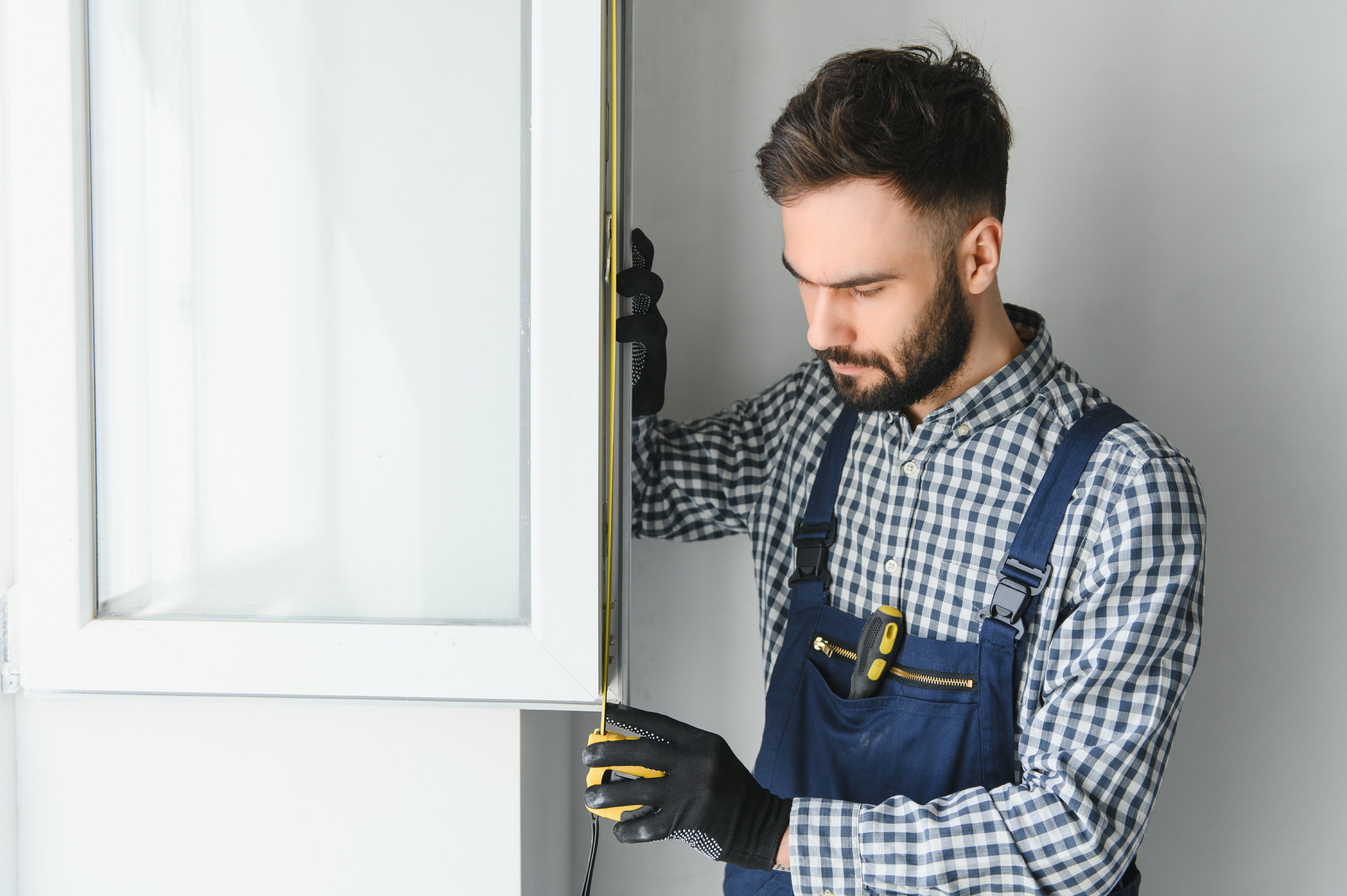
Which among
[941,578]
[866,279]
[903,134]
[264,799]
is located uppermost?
[903,134]

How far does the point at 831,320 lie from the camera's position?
87cm

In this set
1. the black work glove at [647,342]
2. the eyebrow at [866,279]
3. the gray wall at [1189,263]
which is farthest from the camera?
the gray wall at [1189,263]

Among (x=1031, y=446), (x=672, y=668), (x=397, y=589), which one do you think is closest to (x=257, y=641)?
(x=397, y=589)

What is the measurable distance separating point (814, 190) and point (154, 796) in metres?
0.90

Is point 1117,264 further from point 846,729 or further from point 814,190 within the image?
point 846,729

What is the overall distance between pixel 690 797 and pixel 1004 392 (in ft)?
1.67

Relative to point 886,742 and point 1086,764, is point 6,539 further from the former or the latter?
point 1086,764

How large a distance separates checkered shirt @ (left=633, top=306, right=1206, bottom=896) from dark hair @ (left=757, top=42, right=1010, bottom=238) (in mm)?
187

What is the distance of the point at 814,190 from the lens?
844mm

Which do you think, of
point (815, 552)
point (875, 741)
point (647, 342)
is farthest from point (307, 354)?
point (875, 741)

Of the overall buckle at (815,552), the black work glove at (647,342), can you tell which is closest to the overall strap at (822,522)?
the overall buckle at (815,552)

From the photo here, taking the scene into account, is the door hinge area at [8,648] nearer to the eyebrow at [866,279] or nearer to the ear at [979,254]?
the eyebrow at [866,279]

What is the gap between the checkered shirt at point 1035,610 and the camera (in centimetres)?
75

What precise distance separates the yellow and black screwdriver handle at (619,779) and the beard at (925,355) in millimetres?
419
